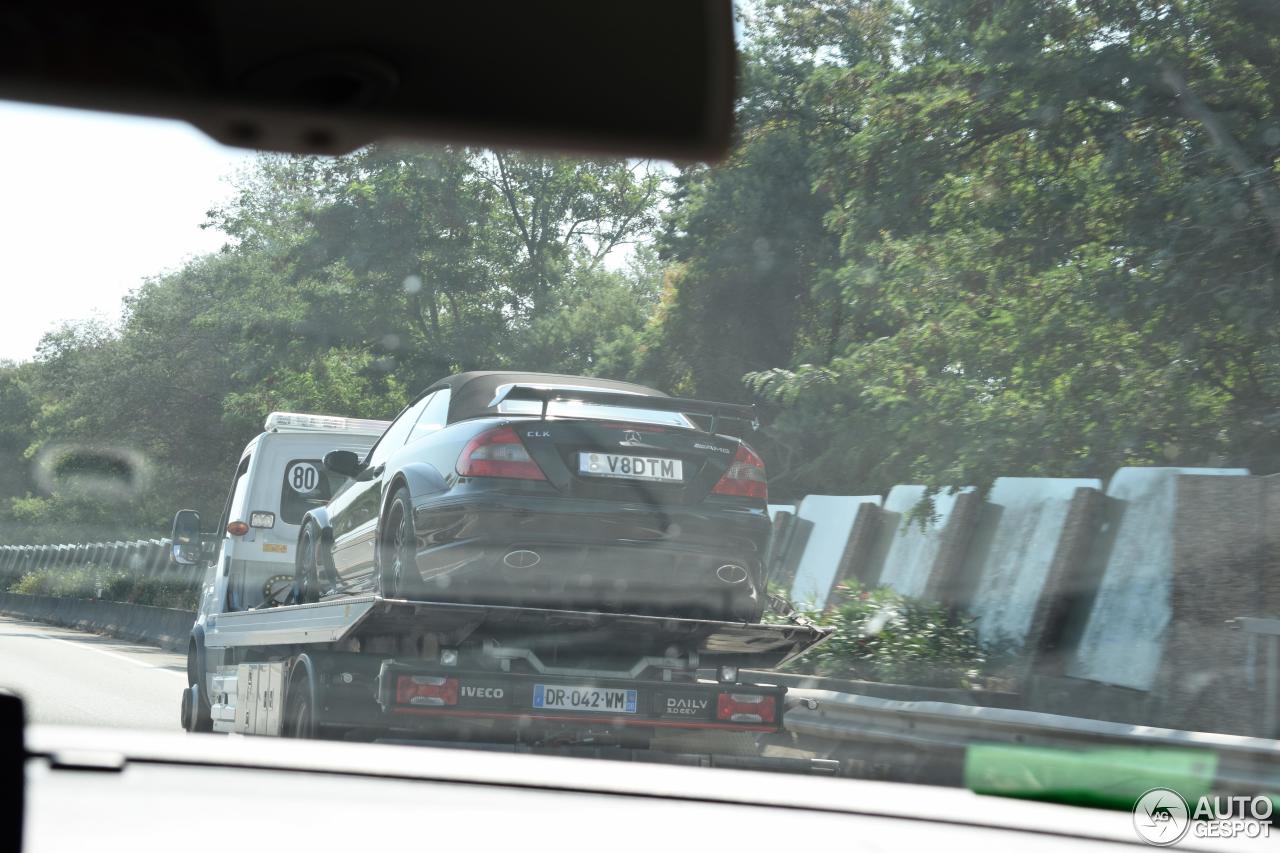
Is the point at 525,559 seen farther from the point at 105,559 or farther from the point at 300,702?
the point at 105,559

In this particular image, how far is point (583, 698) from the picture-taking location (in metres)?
7.87

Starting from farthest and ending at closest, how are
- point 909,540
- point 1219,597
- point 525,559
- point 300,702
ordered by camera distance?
point 909,540 < point 1219,597 < point 300,702 < point 525,559

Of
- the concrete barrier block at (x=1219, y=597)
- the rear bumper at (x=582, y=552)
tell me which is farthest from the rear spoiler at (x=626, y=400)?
the concrete barrier block at (x=1219, y=597)

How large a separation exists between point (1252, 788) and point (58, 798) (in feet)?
16.8

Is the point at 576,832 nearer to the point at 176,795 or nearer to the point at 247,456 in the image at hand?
the point at 176,795

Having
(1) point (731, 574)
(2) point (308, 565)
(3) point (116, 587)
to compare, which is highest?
(1) point (731, 574)

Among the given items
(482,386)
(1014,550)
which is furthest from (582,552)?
(1014,550)

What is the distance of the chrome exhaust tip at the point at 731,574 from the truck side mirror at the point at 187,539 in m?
6.35

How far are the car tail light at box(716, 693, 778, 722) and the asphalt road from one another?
140 inches

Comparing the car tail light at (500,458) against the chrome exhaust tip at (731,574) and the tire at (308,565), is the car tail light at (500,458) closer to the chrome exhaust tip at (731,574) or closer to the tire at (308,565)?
the chrome exhaust tip at (731,574)

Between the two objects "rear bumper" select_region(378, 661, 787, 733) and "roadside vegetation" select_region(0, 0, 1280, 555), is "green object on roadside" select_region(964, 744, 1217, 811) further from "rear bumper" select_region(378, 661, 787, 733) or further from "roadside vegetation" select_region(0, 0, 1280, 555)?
"roadside vegetation" select_region(0, 0, 1280, 555)

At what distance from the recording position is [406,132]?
106 inches

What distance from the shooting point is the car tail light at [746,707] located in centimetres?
813

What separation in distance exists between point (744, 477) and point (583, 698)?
1466 mm
